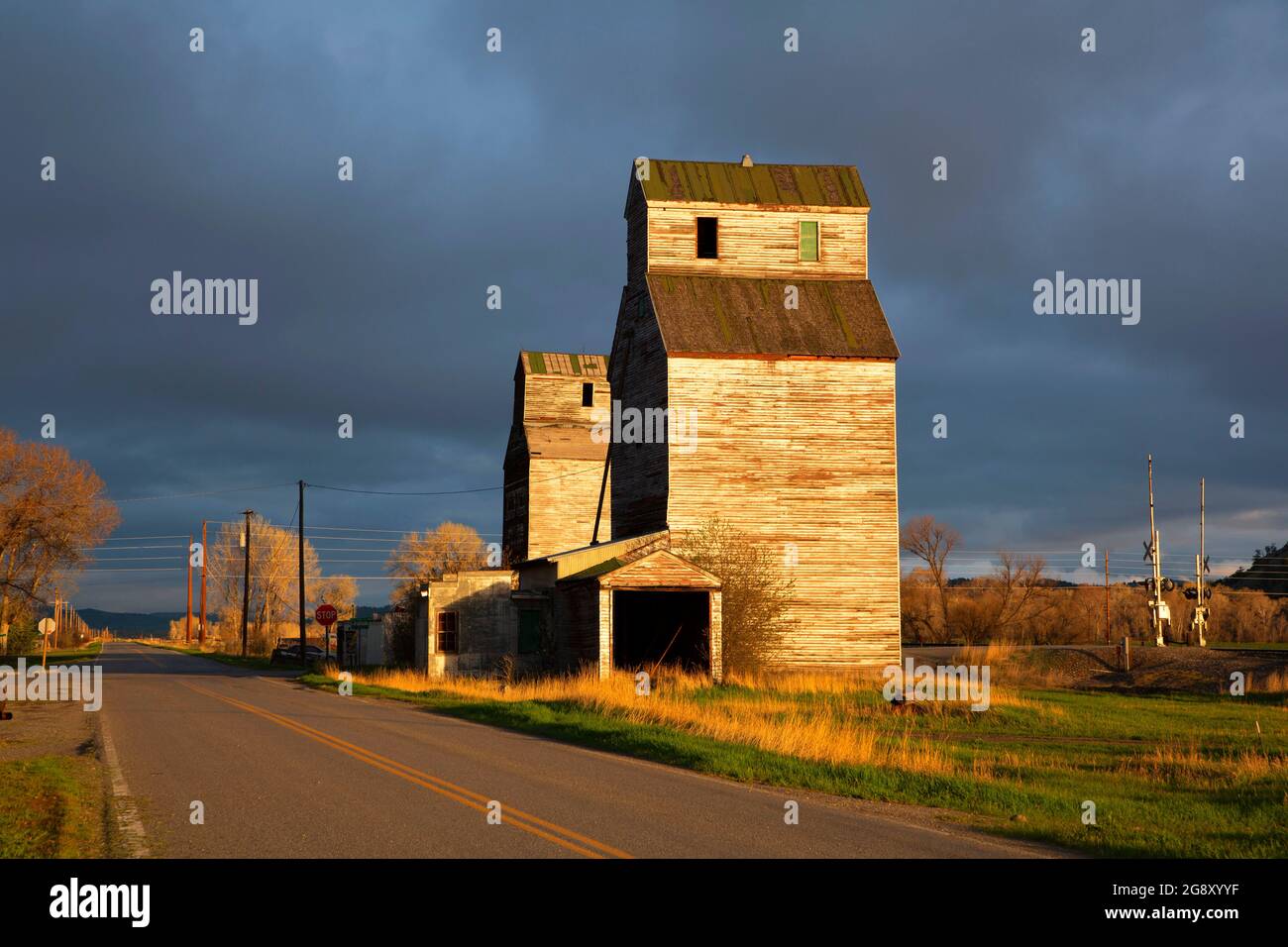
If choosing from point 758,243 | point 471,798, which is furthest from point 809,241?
point 471,798

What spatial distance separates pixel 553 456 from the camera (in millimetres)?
57844

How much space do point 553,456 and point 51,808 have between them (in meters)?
45.7

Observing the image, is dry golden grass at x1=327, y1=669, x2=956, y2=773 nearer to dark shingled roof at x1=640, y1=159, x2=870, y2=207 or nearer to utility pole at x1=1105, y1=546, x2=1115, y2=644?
dark shingled roof at x1=640, y1=159, x2=870, y2=207

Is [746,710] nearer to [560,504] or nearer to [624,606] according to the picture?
[624,606]

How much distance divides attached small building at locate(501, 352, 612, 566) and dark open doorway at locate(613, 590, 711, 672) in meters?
14.2

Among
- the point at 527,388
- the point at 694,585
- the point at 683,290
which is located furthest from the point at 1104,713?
the point at 527,388

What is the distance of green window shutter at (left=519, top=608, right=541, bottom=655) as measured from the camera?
41.0 m

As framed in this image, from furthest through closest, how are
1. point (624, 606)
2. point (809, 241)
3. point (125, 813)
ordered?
point (809, 241), point (624, 606), point (125, 813)

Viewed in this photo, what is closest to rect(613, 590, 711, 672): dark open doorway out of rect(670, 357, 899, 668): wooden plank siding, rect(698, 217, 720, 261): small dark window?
rect(670, 357, 899, 668): wooden plank siding
